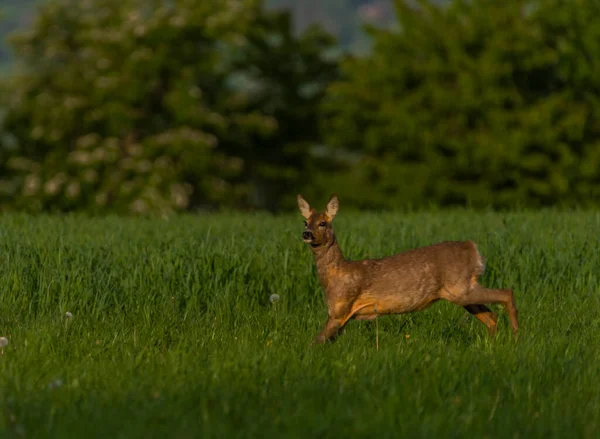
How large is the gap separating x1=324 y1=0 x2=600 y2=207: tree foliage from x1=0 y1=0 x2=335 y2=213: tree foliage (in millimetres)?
4344

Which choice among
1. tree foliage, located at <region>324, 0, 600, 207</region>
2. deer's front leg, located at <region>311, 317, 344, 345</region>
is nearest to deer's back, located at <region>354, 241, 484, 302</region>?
deer's front leg, located at <region>311, 317, 344, 345</region>

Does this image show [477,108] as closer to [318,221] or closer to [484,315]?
[484,315]

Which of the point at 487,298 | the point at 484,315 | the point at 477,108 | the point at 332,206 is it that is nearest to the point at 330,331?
the point at 332,206

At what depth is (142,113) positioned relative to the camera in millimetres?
37906

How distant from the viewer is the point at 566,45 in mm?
36156

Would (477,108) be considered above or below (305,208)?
above

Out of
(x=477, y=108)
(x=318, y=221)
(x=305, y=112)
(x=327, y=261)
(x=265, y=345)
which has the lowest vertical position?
(x=265, y=345)

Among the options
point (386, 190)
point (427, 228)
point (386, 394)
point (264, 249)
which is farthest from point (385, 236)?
point (386, 190)

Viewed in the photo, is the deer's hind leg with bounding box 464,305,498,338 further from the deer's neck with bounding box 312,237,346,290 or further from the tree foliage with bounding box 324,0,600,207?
the tree foliage with bounding box 324,0,600,207

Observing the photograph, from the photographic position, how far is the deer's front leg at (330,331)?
7523 mm

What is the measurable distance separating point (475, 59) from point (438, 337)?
99.2 feet

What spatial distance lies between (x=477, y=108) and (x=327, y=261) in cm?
2804

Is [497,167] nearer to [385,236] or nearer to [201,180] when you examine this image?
[201,180]

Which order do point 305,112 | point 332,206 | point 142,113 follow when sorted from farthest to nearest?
point 305,112, point 142,113, point 332,206
